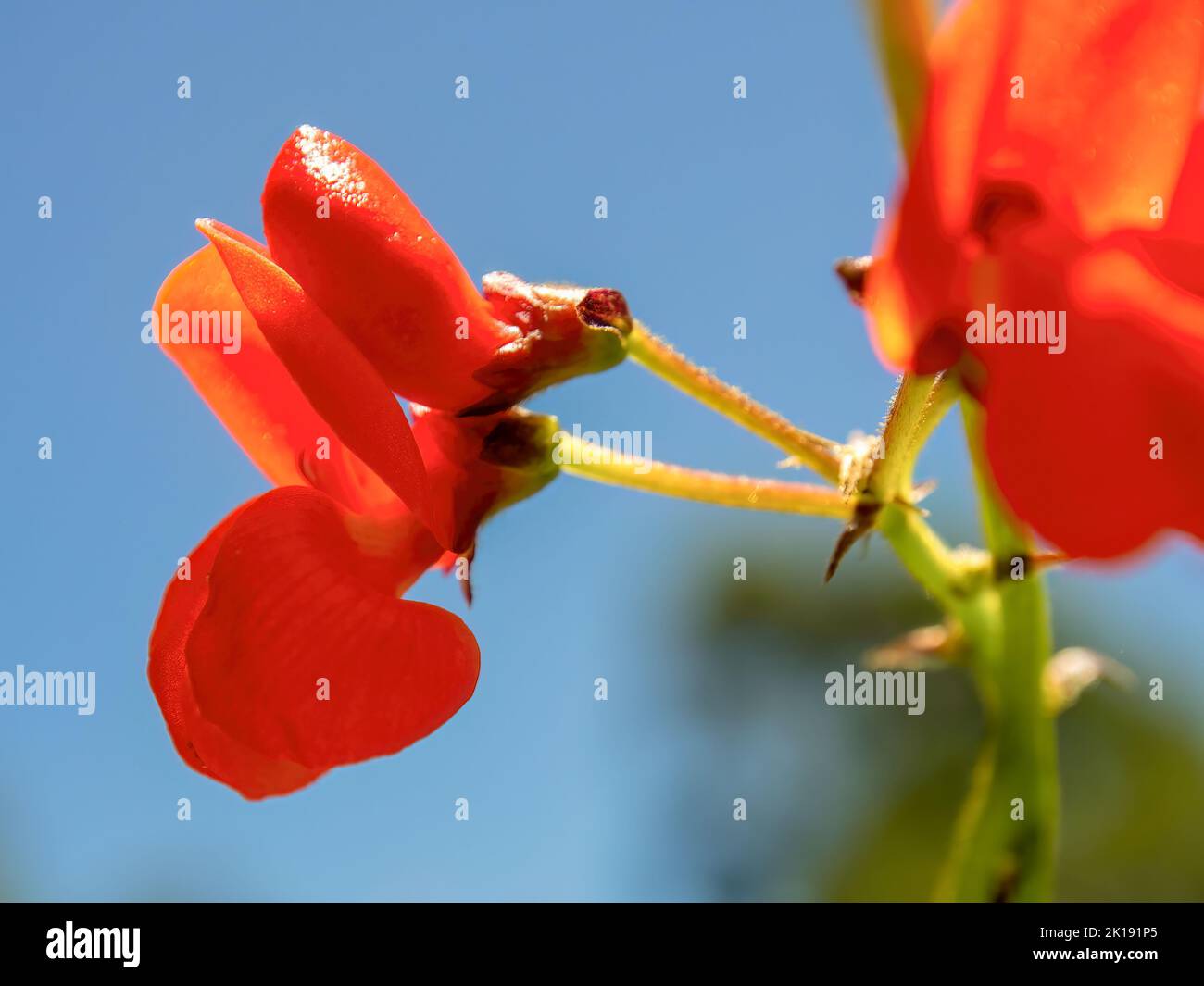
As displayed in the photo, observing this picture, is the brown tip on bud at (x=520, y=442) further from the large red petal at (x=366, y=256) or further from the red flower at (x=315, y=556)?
the large red petal at (x=366, y=256)

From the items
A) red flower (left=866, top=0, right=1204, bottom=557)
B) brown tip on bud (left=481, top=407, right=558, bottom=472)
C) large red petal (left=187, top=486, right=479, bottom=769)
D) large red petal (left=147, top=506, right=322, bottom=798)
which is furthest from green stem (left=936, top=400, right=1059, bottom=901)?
large red petal (left=147, top=506, right=322, bottom=798)

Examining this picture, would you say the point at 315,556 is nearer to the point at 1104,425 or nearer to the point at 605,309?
the point at 605,309

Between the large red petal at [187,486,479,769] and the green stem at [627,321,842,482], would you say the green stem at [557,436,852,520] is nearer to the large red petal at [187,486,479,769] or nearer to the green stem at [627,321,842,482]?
the green stem at [627,321,842,482]

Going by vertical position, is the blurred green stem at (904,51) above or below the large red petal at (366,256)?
above

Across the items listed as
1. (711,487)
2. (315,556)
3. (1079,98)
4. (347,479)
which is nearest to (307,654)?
(315,556)

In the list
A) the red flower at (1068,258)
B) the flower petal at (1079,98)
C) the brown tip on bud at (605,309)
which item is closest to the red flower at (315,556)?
the brown tip on bud at (605,309)

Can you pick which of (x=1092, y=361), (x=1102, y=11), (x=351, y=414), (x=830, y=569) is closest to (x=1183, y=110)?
(x=1102, y=11)
